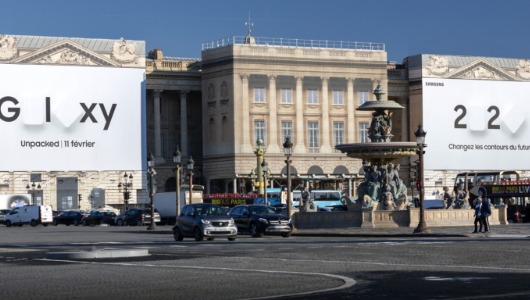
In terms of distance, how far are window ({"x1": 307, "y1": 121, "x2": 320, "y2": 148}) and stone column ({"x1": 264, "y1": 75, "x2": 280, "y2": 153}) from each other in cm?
405

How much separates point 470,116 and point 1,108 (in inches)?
1889

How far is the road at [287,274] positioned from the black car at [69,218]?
6445 centimetres

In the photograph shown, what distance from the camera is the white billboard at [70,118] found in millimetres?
121625

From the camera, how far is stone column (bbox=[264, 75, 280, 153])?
131 m

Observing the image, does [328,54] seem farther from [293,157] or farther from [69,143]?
[69,143]

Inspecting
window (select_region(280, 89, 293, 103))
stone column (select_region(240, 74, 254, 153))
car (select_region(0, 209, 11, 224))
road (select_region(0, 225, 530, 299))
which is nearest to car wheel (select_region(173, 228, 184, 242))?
road (select_region(0, 225, 530, 299))

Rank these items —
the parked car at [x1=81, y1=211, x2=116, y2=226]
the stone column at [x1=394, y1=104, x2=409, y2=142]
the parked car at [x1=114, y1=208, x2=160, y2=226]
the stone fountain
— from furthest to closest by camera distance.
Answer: the stone column at [x1=394, y1=104, x2=409, y2=142]
the parked car at [x1=81, y1=211, x2=116, y2=226]
the parked car at [x1=114, y1=208, x2=160, y2=226]
the stone fountain

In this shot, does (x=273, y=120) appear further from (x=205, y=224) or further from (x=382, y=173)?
(x=205, y=224)

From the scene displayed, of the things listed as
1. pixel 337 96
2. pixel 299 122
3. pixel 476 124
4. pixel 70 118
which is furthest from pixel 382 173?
pixel 476 124

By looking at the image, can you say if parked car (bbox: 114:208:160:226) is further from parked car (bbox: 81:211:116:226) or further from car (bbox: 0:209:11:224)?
car (bbox: 0:209:11:224)

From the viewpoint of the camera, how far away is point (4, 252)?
42.9 m

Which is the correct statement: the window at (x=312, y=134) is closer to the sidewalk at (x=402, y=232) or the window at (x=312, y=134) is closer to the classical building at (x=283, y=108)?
the classical building at (x=283, y=108)

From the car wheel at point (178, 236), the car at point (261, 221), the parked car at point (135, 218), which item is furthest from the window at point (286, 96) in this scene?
the car wheel at point (178, 236)

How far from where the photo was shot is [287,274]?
1129 inches
